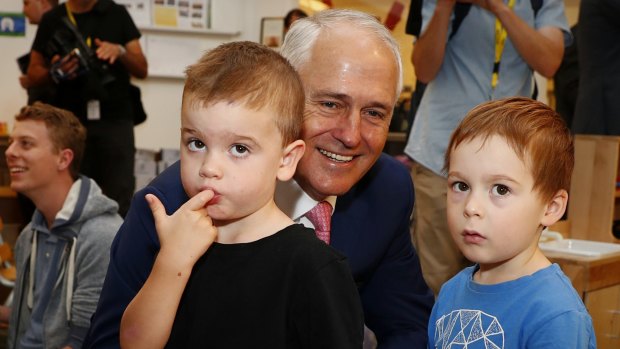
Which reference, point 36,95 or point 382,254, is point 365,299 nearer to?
point 382,254

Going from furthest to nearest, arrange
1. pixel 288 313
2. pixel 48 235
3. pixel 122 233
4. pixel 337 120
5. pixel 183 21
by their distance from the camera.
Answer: pixel 183 21 < pixel 48 235 < pixel 337 120 < pixel 122 233 < pixel 288 313

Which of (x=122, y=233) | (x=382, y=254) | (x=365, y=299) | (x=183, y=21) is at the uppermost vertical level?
(x=122, y=233)

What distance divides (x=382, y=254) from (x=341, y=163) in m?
0.29

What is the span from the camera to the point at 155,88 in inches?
291

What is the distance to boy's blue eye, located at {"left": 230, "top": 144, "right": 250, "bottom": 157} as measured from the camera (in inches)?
54.9

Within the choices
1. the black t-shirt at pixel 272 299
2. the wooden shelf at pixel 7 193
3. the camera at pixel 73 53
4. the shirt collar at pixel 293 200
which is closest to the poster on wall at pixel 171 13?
the wooden shelf at pixel 7 193

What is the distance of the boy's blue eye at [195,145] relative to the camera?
4.66 ft

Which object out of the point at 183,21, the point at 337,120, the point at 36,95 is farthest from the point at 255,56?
the point at 183,21

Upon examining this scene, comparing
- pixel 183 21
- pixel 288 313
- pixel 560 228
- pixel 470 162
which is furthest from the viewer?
pixel 183 21

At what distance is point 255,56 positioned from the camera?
1.47 metres

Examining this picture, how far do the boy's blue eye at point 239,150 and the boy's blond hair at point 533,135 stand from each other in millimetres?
453

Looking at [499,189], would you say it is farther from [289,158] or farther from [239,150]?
[239,150]

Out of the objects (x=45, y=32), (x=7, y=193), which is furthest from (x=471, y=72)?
(x=7, y=193)

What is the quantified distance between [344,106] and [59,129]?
1776 mm
